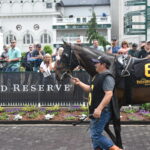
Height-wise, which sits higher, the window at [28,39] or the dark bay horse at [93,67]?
the window at [28,39]

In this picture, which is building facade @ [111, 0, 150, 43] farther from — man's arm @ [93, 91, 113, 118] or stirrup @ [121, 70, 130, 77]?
man's arm @ [93, 91, 113, 118]

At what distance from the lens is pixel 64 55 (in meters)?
6.26

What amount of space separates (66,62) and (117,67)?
3.79 feet

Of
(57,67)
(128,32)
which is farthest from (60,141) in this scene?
(128,32)

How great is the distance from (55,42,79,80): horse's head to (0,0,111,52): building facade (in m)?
59.4

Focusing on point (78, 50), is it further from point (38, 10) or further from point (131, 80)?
point (38, 10)

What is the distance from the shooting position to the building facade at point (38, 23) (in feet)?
218

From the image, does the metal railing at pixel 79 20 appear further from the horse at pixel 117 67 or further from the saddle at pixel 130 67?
the saddle at pixel 130 67

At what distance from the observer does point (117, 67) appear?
5.79 metres

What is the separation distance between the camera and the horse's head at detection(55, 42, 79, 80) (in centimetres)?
621

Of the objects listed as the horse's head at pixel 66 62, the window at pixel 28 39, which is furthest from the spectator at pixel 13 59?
the window at pixel 28 39

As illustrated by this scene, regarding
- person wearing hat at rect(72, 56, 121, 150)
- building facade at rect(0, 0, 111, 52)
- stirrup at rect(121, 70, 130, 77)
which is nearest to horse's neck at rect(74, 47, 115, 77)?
stirrup at rect(121, 70, 130, 77)

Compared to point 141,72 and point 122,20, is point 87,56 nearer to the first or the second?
point 141,72

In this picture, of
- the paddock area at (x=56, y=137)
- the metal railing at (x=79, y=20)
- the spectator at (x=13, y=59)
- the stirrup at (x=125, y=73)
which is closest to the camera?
the stirrup at (x=125, y=73)
